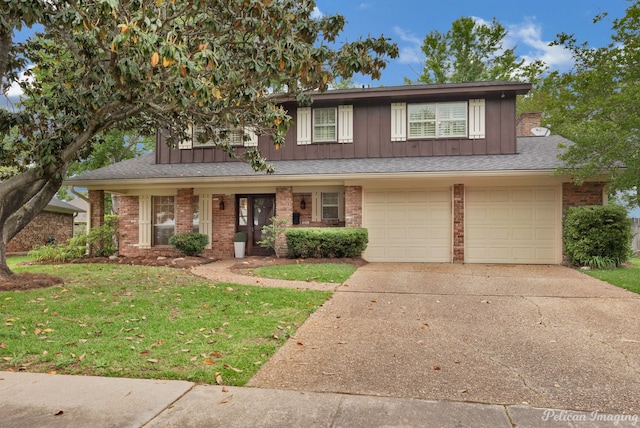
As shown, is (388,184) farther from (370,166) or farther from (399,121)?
(399,121)

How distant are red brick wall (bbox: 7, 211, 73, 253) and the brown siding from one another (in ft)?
34.1

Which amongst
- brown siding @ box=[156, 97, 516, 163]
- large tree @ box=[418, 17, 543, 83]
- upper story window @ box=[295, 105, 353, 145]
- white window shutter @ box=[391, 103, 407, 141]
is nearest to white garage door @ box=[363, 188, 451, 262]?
brown siding @ box=[156, 97, 516, 163]

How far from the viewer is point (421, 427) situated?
2.57 meters

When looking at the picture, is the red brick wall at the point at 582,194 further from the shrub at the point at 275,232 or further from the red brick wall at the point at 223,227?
the red brick wall at the point at 223,227

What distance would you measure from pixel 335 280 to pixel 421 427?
5.77 meters

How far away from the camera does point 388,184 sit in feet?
39.8

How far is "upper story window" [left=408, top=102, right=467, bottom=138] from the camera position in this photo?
12.8 m

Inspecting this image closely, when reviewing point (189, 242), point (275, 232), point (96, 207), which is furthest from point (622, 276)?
point (96, 207)

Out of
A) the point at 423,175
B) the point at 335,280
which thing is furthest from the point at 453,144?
the point at 335,280

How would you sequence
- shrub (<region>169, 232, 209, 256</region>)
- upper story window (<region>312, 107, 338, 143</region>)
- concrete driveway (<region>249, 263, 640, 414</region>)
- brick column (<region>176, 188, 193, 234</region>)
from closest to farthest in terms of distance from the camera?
concrete driveway (<region>249, 263, 640, 414</region>) < shrub (<region>169, 232, 209, 256</region>) < brick column (<region>176, 188, 193, 234</region>) < upper story window (<region>312, 107, 338, 143</region>)

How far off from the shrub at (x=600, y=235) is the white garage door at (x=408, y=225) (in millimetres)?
3203

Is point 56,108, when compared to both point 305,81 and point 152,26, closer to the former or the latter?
point 152,26

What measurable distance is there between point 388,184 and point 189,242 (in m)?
6.32

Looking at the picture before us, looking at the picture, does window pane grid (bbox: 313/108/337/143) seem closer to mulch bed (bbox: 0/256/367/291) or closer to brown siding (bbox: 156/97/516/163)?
brown siding (bbox: 156/97/516/163)
